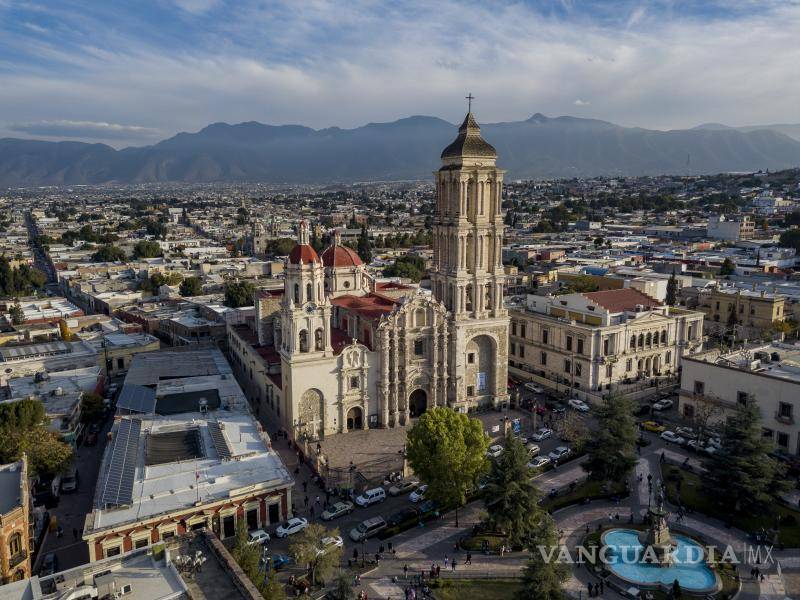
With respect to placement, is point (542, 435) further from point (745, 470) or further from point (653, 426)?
point (745, 470)

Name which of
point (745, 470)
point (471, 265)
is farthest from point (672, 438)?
point (471, 265)

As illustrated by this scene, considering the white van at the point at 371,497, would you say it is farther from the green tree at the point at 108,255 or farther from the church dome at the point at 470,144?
the green tree at the point at 108,255

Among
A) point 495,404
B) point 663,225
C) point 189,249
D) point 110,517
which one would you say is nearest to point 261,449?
point 110,517

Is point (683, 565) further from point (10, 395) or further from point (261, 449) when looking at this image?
point (10, 395)

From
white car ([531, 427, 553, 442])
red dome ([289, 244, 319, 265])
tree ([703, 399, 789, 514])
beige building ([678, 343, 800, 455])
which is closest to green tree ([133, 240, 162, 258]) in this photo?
red dome ([289, 244, 319, 265])

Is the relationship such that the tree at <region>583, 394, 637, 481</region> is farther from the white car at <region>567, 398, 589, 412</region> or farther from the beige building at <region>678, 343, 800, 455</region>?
the white car at <region>567, 398, 589, 412</region>

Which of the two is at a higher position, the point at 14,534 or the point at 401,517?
the point at 14,534
